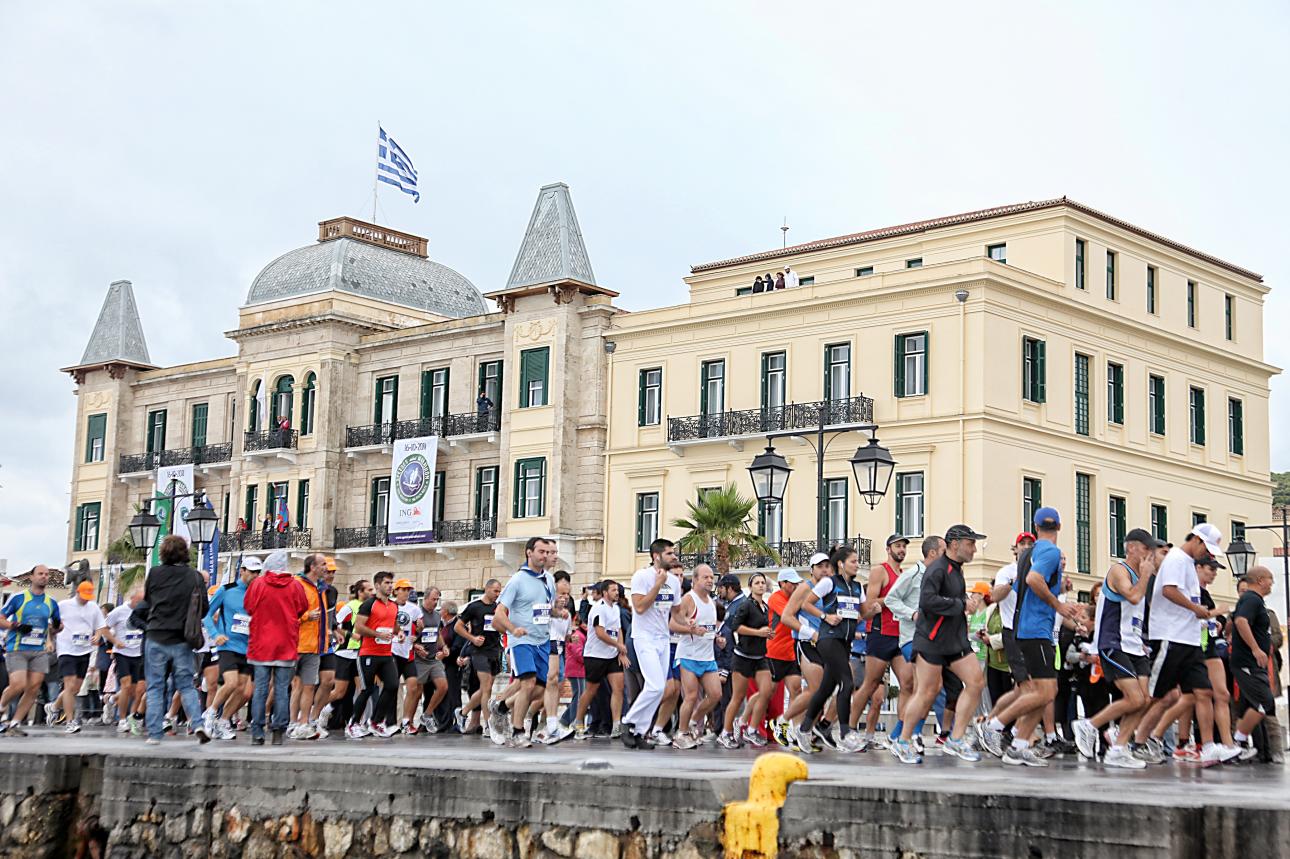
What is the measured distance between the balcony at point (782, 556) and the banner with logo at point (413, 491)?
10.0 m

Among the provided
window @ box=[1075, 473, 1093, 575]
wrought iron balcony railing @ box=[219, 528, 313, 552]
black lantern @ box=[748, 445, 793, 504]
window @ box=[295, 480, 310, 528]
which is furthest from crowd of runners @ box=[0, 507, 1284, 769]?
window @ box=[295, 480, 310, 528]

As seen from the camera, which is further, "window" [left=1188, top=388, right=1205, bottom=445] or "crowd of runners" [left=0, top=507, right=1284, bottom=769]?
"window" [left=1188, top=388, right=1205, bottom=445]

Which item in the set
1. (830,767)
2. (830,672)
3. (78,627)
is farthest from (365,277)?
(830,767)

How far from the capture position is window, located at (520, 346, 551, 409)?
161 ft

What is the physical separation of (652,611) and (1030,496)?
27.7 metres

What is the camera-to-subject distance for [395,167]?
187 ft

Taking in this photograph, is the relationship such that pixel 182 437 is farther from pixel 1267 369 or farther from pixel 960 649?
pixel 960 649

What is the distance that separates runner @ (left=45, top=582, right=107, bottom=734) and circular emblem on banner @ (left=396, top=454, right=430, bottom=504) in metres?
29.5

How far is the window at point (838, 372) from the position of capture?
44188 mm

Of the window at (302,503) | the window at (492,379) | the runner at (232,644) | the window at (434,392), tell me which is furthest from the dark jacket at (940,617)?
the window at (302,503)

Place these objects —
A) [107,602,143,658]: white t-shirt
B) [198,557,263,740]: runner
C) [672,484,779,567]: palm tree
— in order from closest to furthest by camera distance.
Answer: [198,557,263,740]: runner
[107,602,143,658]: white t-shirt
[672,484,779,567]: palm tree

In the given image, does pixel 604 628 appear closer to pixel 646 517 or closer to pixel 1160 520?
pixel 646 517

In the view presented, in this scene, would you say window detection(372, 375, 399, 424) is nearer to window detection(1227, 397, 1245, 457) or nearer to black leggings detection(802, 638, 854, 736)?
window detection(1227, 397, 1245, 457)

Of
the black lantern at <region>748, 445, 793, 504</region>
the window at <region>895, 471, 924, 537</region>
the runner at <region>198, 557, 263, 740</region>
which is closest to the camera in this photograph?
the runner at <region>198, 557, 263, 740</region>
